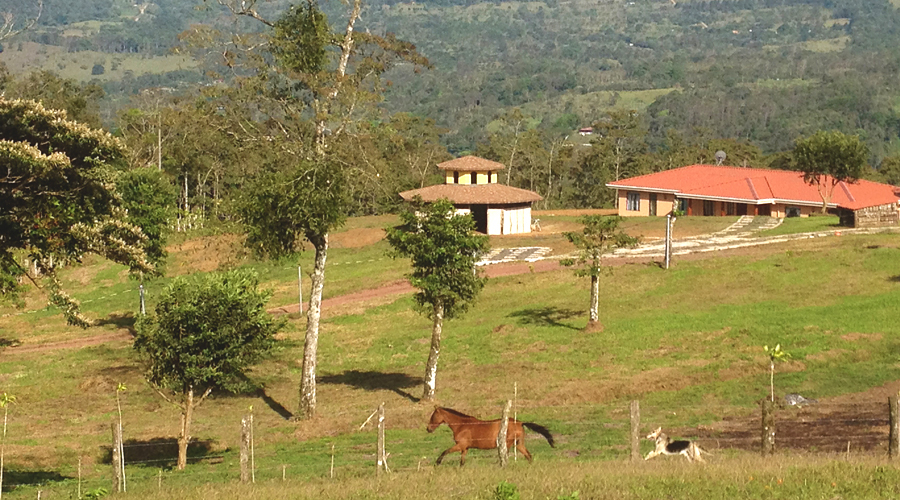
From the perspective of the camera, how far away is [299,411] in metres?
31.8

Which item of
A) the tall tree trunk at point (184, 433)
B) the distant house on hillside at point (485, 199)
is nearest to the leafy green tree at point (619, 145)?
the distant house on hillside at point (485, 199)

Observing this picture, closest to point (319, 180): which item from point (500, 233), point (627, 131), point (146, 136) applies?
point (500, 233)

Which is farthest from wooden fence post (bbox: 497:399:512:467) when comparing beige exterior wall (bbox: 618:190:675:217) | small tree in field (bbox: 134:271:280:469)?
beige exterior wall (bbox: 618:190:675:217)

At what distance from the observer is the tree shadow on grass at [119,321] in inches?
2119

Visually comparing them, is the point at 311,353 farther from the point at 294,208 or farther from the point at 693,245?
the point at 693,245

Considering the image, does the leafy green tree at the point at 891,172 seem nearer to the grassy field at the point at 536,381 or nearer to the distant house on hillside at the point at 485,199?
the distant house on hillside at the point at 485,199

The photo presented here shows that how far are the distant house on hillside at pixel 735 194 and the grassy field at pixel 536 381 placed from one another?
23481 millimetres

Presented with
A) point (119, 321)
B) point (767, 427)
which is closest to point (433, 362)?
point (767, 427)

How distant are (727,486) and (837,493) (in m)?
1.60

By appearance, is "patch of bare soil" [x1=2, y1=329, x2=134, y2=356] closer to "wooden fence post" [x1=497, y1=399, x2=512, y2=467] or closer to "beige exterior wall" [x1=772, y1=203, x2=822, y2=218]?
"wooden fence post" [x1=497, y1=399, x2=512, y2=467]

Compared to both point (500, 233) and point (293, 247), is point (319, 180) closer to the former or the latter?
point (293, 247)

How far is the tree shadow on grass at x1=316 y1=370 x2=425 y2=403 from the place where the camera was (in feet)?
118

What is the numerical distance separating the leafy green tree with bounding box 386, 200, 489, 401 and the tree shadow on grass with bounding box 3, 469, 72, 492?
11.6 meters

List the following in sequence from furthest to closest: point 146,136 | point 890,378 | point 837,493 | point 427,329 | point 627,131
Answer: point 627,131 < point 146,136 < point 427,329 < point 890,378 < point 837,493
